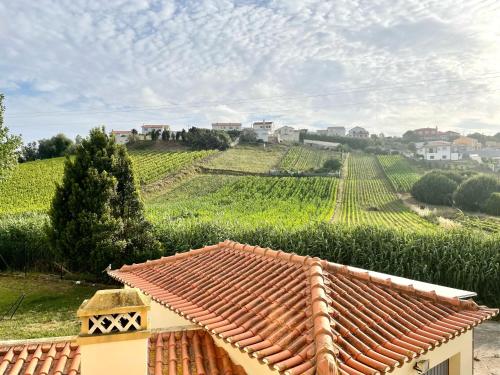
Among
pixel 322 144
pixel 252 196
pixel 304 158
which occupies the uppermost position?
pixel 322 144

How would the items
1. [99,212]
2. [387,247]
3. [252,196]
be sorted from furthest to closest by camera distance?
[252,196] < [99,212] < [387,247]

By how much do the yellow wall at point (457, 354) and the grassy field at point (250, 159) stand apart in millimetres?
50263

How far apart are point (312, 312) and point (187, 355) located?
1785 mm

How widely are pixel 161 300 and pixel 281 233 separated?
34.2 feet

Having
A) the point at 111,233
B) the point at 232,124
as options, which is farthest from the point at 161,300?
the point at 232,124

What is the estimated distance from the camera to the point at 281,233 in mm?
17000

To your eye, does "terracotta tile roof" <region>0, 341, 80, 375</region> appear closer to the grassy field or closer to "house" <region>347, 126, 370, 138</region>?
the grassy field

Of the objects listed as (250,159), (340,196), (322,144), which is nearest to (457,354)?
(340,196)

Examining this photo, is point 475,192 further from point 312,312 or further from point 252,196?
point 312,312

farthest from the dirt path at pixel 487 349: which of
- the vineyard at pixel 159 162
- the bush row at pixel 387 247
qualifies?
the vineyard at pixel 159 162

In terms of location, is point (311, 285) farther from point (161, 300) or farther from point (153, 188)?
point (153, 188)

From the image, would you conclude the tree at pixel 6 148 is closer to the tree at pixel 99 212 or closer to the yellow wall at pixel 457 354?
the tree at pixel 99 212

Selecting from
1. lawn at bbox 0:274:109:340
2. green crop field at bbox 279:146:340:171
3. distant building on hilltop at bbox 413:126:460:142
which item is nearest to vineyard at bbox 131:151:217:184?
green crop field at bbox 279:146:340:171

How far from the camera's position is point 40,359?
4934 mm
